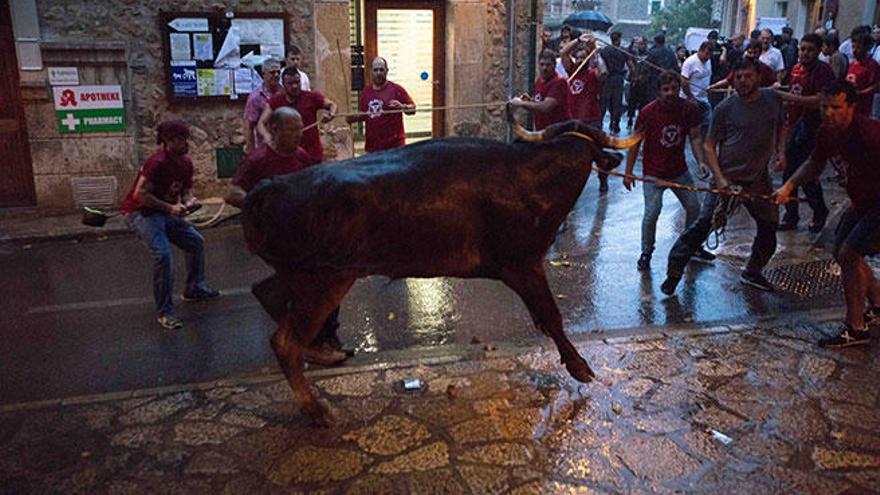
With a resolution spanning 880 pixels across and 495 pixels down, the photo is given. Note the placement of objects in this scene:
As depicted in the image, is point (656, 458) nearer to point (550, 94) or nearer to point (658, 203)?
point (658, 203)

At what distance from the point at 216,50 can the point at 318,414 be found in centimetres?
712

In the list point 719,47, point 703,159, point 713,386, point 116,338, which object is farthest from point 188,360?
point 719,47

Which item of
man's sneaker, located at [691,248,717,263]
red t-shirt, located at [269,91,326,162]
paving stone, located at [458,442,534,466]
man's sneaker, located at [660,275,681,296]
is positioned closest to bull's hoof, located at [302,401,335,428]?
paving stone, located at [458,442,534,466]

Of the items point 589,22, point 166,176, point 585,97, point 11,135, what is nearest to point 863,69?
point 585,97

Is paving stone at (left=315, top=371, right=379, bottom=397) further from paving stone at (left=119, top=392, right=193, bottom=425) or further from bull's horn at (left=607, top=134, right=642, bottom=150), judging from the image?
bull's horn at (left=607, top=134, right=642, bottom=150)

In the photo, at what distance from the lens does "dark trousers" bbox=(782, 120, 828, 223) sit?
8.98m

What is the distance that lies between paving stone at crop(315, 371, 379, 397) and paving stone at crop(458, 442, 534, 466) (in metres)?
0.98

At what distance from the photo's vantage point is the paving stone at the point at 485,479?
158 inches

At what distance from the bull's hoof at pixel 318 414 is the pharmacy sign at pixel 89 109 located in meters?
6.95

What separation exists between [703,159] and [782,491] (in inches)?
157

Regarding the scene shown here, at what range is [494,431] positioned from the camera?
179 inches

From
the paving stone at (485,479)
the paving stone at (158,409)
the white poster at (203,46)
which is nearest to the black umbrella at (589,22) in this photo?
the white poster at (203,46)

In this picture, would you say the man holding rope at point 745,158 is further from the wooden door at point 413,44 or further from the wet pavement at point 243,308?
the wooden door at point 413,44

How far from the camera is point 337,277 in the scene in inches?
175
